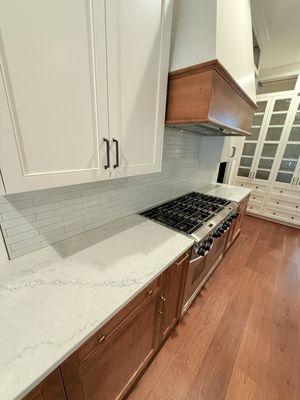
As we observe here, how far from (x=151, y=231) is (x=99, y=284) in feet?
1.85

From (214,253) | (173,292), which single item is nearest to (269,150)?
(214,253)

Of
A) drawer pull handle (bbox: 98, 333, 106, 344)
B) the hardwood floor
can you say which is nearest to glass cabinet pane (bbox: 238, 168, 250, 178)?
the hardwood floor

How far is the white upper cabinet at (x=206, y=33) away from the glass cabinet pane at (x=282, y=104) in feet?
8.54

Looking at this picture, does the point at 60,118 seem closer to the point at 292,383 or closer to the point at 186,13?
the point at 186,13

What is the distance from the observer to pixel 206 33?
989 mm

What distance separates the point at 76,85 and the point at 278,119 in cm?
391

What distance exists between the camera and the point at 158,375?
121 centimetres

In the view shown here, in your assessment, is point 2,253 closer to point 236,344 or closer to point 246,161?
point 236,344

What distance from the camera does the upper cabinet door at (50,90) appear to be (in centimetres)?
52

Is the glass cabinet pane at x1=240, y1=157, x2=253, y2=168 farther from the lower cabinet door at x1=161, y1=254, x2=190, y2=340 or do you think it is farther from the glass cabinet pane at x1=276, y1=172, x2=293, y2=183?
the lower cabinet door at x1=161, y1=254, x2=190, y2=340

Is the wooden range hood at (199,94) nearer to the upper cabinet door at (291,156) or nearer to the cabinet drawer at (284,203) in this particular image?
the upper cabinet door at (291,156)

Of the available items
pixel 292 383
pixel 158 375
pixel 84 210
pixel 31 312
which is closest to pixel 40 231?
pixel 84 210

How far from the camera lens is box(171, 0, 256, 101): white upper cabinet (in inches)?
38.3

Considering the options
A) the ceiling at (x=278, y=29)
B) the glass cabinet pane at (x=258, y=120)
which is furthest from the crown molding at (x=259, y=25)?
the glass cabinet pane at (x=258, y=120)
